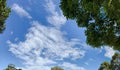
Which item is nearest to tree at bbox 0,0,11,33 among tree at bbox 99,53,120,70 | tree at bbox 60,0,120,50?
tree at bbox 60,0,120,50

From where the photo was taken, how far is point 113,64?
76438 millimetres

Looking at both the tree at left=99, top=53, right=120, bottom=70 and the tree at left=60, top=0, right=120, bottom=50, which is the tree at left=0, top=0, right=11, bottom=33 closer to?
the tree at left=60, top=0, right=120, bottom=50

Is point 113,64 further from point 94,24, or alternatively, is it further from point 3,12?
point 94,24

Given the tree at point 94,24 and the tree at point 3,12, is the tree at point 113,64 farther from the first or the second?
the tree at point 94,24

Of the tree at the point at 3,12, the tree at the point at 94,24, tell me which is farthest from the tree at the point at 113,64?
the tree at the point at 94,24

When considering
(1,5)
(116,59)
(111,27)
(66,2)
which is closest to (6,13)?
(1,5)

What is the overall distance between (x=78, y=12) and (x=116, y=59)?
6406 centimetres

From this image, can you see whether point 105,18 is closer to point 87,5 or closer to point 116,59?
point 87,5

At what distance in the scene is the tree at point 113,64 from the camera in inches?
2980

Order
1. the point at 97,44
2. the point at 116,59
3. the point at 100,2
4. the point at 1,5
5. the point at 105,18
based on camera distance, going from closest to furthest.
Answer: the point at 100,2
the point at 105,18
the point at 97,44
the point at 1,5
the point at 116,59

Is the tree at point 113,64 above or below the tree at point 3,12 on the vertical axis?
above

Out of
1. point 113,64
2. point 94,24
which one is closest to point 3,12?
point 94,24

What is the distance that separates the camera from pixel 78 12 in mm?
14914

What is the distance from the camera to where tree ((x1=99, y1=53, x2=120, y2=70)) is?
75688mm
